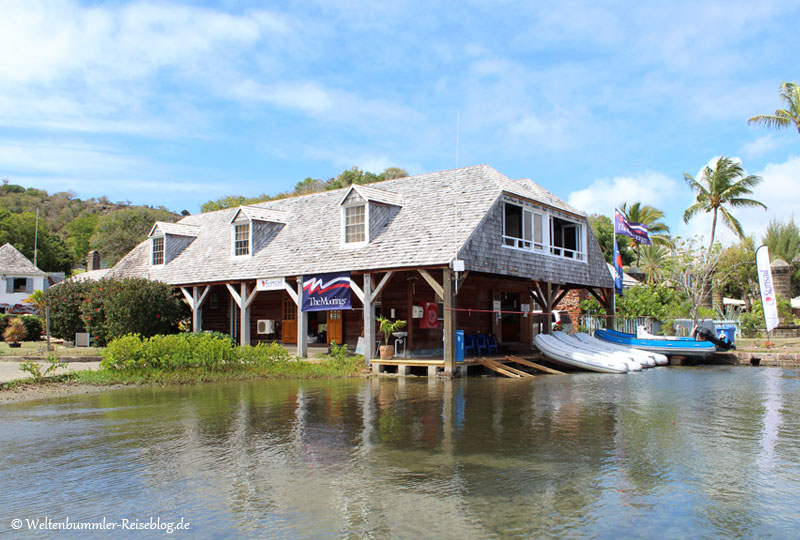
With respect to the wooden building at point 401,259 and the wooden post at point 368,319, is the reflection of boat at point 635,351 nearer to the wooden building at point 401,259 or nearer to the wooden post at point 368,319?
the wooden building at point 401,259

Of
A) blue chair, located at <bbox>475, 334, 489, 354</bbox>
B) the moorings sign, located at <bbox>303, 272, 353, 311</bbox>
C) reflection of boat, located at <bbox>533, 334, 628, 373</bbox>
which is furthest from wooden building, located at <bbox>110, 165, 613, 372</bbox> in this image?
reflection of boat, located at <bbox>533, 334, 628, 373</bbox>

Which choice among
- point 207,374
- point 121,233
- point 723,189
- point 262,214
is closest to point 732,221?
point 723,189

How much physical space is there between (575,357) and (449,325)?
5128 millimetres

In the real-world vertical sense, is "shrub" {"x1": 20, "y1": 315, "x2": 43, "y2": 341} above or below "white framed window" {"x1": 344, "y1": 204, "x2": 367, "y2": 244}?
below

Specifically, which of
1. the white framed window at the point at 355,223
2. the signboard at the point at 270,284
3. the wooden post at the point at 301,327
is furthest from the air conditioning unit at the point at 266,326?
the white framed window at the point at 355,223

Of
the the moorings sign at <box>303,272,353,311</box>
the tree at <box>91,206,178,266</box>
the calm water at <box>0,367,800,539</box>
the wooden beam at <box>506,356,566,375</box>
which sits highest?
the tree at <box>91,206,178,266</box>

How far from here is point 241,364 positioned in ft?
57.0

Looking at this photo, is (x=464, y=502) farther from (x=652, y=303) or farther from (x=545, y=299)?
(x=652, y=303)

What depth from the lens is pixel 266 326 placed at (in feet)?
80.8

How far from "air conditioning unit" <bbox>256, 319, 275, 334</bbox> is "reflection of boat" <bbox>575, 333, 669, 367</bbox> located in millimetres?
11374

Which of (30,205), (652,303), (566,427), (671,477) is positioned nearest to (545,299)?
(652,303)

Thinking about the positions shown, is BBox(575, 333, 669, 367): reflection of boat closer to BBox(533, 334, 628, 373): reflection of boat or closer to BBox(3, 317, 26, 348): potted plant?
BBox(533, 334, 628, 373): reflection of boat

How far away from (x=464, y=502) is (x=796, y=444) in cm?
537

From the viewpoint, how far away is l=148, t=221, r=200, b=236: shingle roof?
2830cm
